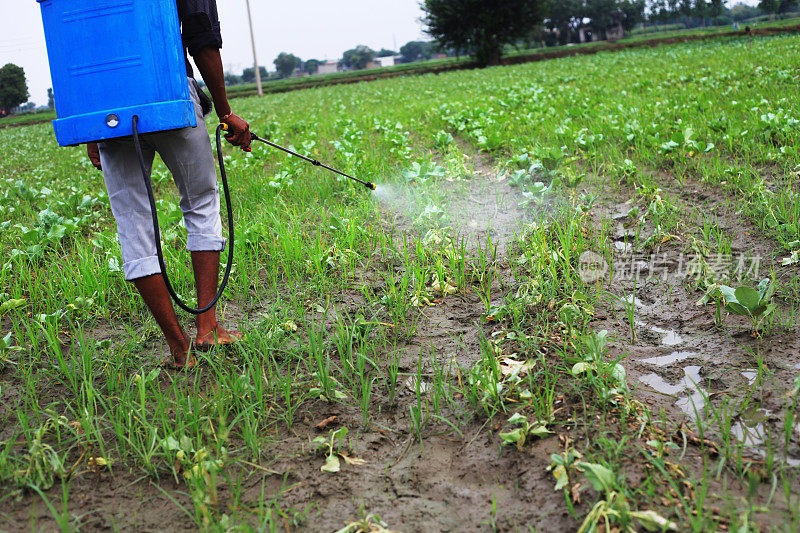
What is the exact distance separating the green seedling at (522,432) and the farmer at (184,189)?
1.17 metres

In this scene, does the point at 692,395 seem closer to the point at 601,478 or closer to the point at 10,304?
the point at 601,478

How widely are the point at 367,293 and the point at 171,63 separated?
4.48 ft

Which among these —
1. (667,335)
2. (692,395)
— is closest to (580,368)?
(692,395)

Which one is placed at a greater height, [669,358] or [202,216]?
[202,216]

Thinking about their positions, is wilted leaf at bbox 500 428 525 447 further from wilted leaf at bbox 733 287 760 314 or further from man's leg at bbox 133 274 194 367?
man's leg at bbox 133 274 194 367

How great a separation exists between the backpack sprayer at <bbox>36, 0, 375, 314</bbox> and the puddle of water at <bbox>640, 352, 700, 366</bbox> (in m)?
1.83

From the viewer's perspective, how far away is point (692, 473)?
1376 millimetres

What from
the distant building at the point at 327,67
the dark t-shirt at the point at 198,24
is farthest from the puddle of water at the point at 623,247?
the distant building at the point at 327,67

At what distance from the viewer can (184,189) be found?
87.5 inches

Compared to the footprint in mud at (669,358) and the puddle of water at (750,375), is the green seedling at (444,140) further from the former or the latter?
the puddle of water at (750,375)

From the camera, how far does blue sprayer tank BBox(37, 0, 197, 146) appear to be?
178 cm

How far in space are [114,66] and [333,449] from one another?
148 centimetres

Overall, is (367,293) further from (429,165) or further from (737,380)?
(429,165)

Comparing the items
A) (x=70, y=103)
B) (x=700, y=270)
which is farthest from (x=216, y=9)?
(x=700, y=270)
